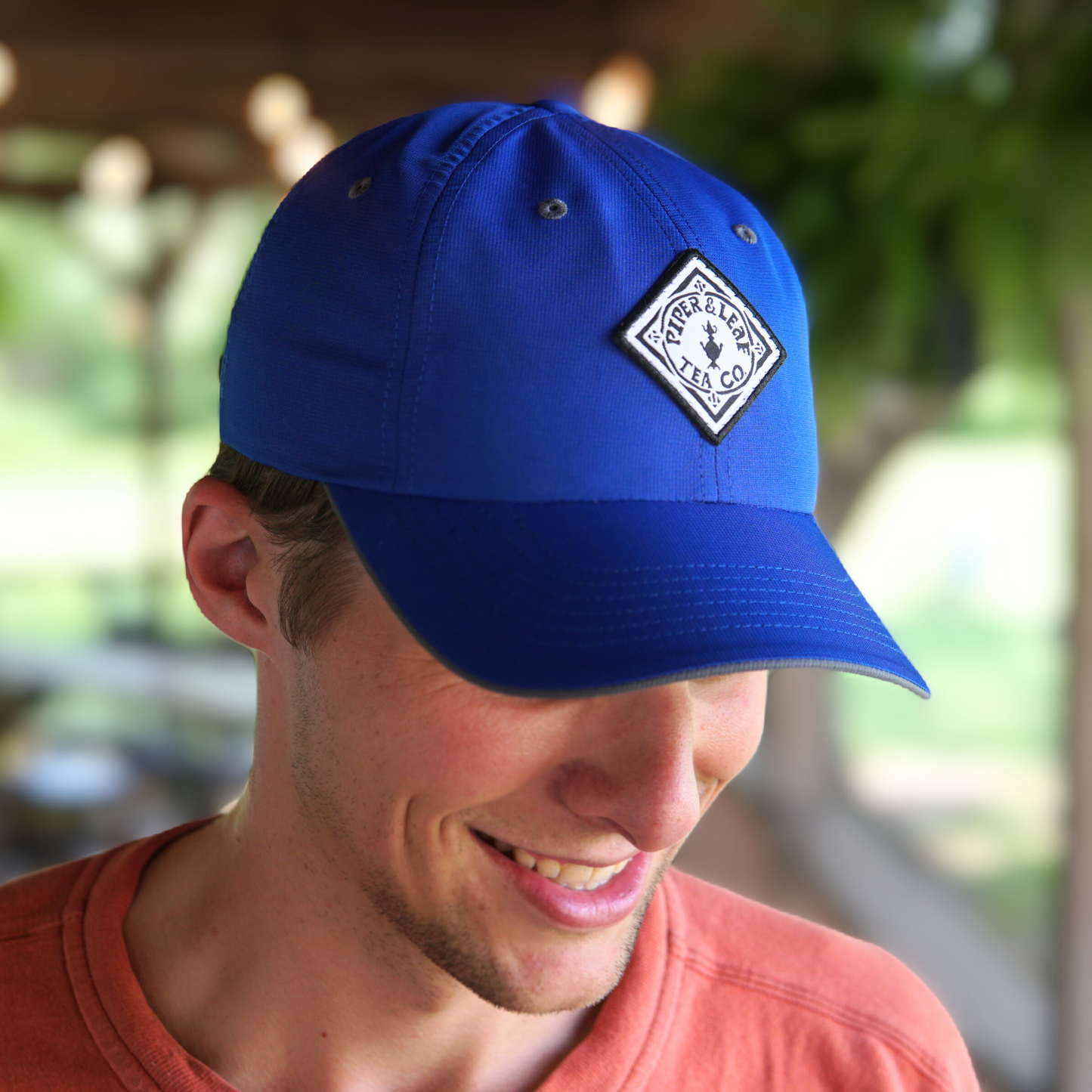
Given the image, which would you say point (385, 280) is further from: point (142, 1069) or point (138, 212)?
point (138, 212)

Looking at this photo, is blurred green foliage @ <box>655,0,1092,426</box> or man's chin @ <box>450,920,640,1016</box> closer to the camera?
man's chin @ <box>450,920,640,1016</box>

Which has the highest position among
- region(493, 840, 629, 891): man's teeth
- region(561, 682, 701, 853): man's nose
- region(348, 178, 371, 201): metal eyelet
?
region(348, 178, 371, 201): metal eyelet

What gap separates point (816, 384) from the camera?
2412 mm

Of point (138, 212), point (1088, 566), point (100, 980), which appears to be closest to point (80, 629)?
point (138, 212)

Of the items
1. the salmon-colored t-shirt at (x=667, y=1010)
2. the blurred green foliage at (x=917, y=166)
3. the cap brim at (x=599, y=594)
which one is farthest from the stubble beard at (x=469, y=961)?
the blurred green foliage at (x=917, y=166)

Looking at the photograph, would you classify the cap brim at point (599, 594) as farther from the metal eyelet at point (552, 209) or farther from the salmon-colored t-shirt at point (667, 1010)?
the salmon-colored t-shirt at point (667, 1010)

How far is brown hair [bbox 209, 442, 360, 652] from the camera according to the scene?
35.8 inches

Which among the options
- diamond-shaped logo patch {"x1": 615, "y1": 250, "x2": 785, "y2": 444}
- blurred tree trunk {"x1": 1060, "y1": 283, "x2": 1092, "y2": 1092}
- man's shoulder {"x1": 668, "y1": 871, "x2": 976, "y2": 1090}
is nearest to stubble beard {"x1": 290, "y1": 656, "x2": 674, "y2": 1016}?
man's shoulder {"x1": 668, "y1": 871, "x2": 976, "y2": 1090}

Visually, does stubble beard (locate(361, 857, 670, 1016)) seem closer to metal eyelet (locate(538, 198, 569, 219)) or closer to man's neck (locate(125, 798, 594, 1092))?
man's neck (locate(125, 798, 594, 1092))

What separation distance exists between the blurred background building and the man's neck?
1379 mm

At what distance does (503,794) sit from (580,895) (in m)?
0.11

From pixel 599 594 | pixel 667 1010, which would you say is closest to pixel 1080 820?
pixel 667 1010

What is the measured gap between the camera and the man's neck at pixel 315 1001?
98 centimetres

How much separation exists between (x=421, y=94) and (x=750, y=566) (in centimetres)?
407
